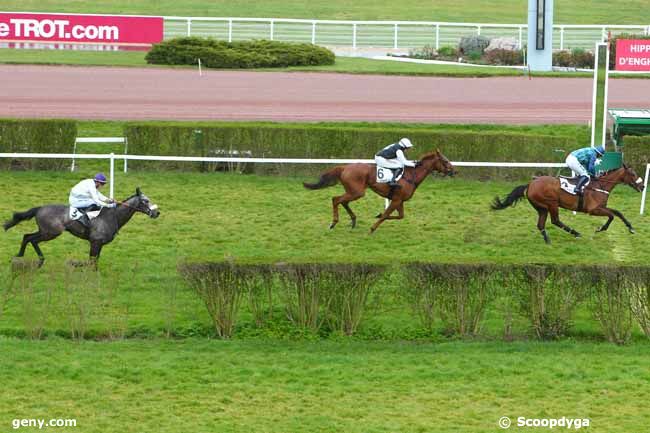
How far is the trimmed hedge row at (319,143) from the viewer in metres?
20.2

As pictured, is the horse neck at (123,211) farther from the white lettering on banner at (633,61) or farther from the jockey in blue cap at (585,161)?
the white lettering on banner at (633,61)

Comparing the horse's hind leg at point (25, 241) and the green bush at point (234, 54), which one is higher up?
the green bush at point (234, 54)

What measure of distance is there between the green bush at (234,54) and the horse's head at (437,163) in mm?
15404

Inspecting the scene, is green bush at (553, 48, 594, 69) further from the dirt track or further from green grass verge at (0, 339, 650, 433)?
green grass verge at (0, 339, 650, 433)

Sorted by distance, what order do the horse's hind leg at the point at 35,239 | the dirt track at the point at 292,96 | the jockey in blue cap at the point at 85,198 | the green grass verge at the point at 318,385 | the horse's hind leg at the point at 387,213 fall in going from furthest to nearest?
1. the dirt track at the point at 292,96
2. the horse's hind leg at the point at 387,213
3. the horse's hind leg at the point at 35,239
4. the jockey in blue cap at the point at 85,198
5. the green grass verge at the point at 318,385

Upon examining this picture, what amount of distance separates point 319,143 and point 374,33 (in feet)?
68.1

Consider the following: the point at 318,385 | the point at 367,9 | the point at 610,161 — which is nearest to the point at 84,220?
the point at 318,385

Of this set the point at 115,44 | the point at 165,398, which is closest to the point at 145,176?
the point at 165,398

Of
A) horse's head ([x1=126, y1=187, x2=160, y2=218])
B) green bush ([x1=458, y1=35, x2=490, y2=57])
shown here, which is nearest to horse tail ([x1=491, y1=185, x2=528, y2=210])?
horse's head ([x1=126, y1=187, x2=160, y2=218])

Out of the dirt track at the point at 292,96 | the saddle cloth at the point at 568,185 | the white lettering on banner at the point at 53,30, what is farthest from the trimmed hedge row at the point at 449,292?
the white lettering on banner at the point at 53,30

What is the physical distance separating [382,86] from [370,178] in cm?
1231

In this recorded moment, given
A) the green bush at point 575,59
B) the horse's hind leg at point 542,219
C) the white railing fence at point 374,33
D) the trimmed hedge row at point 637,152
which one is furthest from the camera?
the white railing fence at point 374,33

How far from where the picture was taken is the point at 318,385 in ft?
36.4

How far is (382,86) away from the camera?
29000 mm
